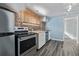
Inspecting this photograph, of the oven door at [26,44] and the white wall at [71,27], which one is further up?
the white wall at [71,27]

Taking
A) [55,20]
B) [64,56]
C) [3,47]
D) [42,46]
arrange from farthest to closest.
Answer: [42,46], [55,20], [64,56], [3,47]

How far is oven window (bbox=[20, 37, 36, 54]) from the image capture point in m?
1.38

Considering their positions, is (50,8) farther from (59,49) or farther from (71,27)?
(59,49)

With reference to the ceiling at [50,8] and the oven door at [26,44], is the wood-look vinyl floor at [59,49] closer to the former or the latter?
the oven door at [26,44]

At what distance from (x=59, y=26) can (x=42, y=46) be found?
0.41 m

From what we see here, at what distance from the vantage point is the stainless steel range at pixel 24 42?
131 centimetres

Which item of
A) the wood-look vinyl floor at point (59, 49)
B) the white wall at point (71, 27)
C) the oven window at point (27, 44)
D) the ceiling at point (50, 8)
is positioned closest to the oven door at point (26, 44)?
the oven window at point (27, 44)

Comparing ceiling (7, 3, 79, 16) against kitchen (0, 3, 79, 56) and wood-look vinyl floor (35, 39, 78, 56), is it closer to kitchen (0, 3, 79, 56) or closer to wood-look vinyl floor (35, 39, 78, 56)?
kitchen (0, 3, 79, 56)

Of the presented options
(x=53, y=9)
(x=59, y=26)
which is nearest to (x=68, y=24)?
(x=59, y=26)

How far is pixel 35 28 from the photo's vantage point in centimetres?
156

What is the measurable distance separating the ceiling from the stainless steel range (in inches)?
12.7

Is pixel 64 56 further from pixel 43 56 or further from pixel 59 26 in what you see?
pixel 59 26

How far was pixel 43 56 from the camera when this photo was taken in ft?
4.61

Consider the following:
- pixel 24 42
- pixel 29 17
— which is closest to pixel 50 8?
pixel 29 17
